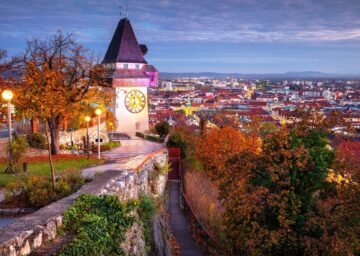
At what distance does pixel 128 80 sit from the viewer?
3359 cm

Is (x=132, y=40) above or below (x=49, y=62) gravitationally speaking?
above

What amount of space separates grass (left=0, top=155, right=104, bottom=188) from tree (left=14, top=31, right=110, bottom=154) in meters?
1.93

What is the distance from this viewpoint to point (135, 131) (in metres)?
34.8

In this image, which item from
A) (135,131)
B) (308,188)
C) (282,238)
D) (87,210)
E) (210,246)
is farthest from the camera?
(135,131)

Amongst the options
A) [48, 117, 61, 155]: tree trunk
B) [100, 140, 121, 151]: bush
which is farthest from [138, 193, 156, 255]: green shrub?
[100, 140, 121, 151]: bush

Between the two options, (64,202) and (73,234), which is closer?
(73,234)

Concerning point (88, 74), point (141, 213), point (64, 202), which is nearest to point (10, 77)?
point (88, 74)

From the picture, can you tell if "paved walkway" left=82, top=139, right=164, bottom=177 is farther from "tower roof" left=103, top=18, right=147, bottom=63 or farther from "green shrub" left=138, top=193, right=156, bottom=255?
"tower roof" left=103, top=18, right=147, bottom=63

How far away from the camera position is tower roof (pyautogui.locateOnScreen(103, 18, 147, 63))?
115 feet

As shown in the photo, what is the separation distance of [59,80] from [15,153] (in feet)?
22.2

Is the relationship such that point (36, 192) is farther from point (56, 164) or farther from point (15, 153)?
point (56, 164)

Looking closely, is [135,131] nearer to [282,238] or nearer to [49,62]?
[49,62]

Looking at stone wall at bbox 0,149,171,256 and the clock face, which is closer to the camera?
stone wall at bbox 0,149,171,256

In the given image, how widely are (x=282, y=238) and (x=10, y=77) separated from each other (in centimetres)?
1627
